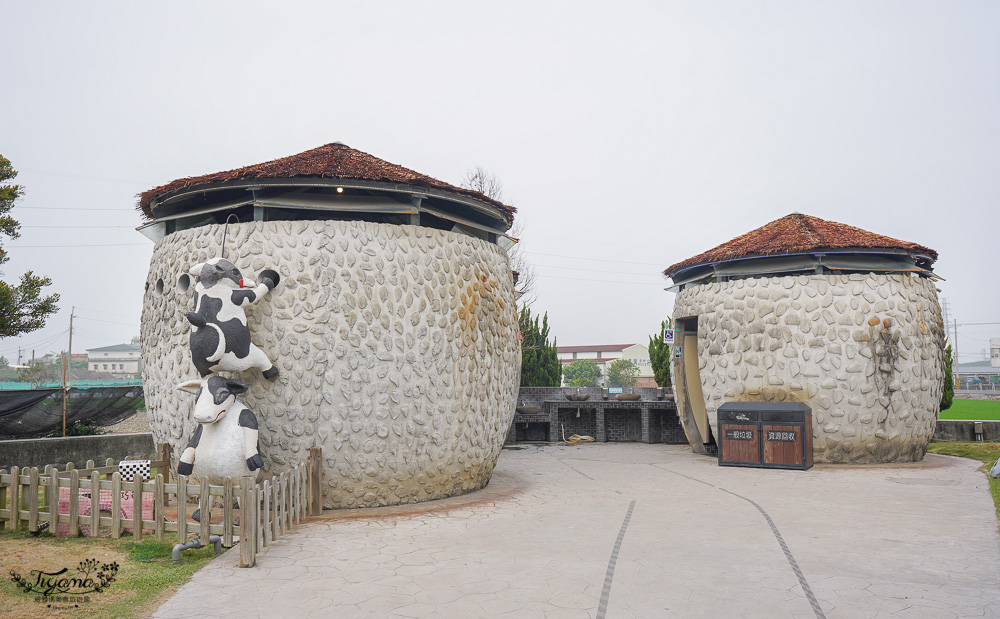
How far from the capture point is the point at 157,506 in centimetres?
705

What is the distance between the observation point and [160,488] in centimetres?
695

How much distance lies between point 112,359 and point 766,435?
9844 cm

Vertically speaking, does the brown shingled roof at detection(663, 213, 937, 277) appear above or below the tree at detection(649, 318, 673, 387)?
above

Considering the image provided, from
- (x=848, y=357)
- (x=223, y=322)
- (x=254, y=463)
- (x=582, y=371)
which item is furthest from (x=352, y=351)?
(x=582, y=371)

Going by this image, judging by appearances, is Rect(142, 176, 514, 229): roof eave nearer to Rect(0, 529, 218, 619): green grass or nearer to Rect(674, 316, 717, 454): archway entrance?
Rect(0, 529, 218, 619): green grass

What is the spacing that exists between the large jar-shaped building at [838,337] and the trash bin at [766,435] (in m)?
0.58

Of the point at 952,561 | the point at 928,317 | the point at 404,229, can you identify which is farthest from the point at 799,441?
the point at 404,229

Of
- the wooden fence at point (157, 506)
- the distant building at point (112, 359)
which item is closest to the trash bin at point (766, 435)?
the wooden fence at point (157, 506)

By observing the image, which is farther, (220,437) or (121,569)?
(220,437)

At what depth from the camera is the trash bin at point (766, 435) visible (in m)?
12.6

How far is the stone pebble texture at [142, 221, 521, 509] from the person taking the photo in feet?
29.0

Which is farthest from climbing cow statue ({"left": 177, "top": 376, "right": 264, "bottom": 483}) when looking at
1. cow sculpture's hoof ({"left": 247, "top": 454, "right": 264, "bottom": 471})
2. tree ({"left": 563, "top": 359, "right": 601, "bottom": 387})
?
tree ({"left": 563, "top": 359, "right": 601, "bottom": 387})

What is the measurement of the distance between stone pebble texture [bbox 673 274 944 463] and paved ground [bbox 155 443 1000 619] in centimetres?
224

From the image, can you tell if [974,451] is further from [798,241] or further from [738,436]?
[798,241]
